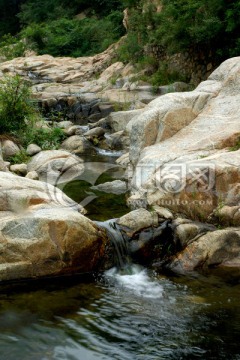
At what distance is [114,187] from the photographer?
9.47m

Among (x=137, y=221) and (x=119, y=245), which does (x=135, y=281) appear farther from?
(x=137, y=221)

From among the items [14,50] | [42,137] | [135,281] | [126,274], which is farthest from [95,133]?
[14,50]

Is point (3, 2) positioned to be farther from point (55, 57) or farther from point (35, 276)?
point (35, 276)

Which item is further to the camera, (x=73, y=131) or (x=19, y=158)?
(x=73, y=131)

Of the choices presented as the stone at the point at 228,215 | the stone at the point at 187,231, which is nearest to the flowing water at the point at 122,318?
the stone at the point at 187,231

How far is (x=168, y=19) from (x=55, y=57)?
15031 mm

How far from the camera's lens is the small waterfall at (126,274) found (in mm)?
5668

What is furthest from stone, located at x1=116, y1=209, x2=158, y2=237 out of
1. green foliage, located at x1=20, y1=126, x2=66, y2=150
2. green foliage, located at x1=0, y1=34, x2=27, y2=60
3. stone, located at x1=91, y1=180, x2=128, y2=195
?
green foliage, located at x1=0, y1=34, x2=27, y2=60

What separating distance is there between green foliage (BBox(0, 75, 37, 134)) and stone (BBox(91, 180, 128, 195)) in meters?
3.95

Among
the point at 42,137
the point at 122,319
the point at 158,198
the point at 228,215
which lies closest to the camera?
the point at 122,319

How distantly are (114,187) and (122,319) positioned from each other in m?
4.75

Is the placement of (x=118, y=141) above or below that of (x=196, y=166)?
below

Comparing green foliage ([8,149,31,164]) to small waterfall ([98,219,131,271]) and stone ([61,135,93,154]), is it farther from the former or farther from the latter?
small waterfall ([98,219,131,271])

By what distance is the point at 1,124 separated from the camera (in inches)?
483
